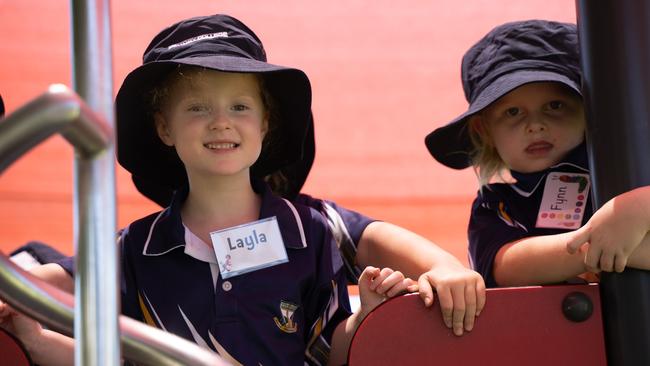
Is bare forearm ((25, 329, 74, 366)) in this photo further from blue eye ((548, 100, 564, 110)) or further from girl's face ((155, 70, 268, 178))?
blue eye ((548, 100, 564, 110))

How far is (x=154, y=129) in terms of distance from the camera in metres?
1.38

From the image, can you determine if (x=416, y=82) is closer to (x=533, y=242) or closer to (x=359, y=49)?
(x=359, y=49)

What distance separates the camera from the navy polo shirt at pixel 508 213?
1.36m

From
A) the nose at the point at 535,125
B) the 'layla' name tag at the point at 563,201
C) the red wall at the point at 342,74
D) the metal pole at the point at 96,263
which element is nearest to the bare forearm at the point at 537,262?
the 'layla' name tag at the point at 563,201

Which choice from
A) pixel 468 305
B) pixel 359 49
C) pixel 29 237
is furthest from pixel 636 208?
pixel 29 237

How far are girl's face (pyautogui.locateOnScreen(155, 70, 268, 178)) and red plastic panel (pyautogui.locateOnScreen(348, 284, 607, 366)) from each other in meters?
0.41

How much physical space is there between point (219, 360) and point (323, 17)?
2.33 m

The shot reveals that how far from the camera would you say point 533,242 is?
1188 mm

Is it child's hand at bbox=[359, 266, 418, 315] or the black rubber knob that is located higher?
child's hand at bbox=[359, 266, 418, 315]

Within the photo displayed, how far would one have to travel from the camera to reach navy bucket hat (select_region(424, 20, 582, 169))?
4.39 feet

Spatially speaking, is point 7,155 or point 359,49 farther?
point 359,49

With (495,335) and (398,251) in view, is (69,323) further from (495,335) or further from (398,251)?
(398,251)

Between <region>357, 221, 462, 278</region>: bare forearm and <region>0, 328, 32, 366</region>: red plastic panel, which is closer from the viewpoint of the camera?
<region>0, 328, 32, 366</region>: red plastic panel

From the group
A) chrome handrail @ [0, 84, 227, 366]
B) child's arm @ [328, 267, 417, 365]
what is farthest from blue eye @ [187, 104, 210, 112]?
chrome handrail @ [0, 84, 227, 366]
